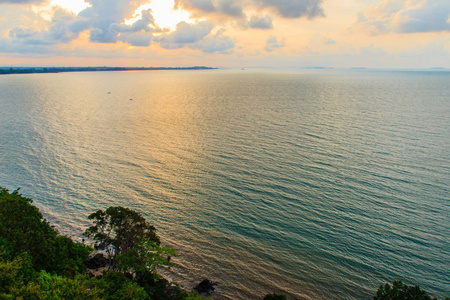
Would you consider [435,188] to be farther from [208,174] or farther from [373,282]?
[208,174]

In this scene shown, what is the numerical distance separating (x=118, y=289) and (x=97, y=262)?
53.3ft

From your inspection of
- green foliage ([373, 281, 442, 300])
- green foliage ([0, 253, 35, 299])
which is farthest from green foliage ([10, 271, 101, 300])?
green foliage ([373, 281, 442, 300])

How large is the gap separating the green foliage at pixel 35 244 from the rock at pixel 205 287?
12913 millimetres

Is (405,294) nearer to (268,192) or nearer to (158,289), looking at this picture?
(158,289)

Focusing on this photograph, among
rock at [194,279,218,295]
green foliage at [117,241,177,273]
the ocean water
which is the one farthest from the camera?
the ocean water

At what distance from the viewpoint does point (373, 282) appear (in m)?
32.5

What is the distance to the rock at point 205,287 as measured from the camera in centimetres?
3165

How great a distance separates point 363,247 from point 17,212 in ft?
140

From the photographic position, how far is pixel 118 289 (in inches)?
902

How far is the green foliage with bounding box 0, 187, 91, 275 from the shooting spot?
24383 millimetres

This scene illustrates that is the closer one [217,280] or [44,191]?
[217,280]

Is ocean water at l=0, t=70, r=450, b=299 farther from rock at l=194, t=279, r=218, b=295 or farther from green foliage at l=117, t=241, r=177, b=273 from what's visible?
green foliage at l=117, t=241, r=177, b=273

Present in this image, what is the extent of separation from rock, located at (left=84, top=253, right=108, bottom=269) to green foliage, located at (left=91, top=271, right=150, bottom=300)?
44.3 feet

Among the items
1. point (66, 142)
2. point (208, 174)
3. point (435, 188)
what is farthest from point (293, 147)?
point (66, 142)
